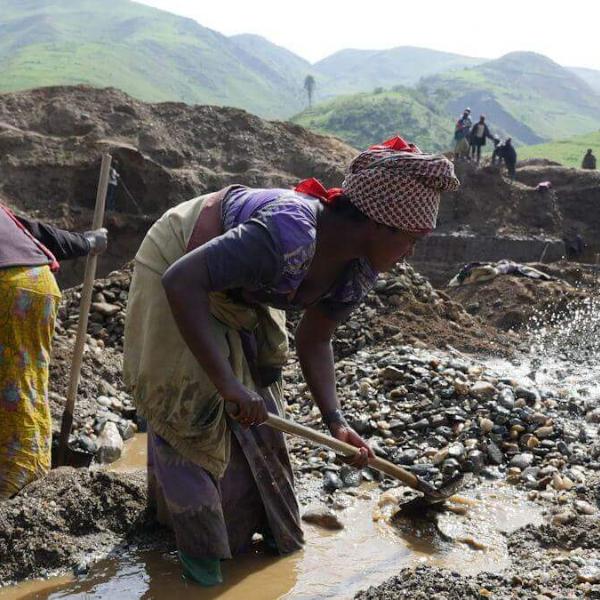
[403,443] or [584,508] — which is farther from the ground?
[584,508]

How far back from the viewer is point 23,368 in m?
3.38

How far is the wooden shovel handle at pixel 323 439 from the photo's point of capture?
2797 millimetres

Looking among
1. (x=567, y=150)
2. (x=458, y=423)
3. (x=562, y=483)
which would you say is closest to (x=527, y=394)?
(x=458, y=423)

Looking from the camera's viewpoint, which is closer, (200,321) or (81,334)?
(200,321)

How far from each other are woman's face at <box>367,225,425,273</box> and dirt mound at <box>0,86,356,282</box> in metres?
10.0

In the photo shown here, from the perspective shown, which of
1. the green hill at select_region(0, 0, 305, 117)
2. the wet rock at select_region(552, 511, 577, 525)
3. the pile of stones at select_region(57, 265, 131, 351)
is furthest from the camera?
the green hill at select_region(0, 0, 305, 117)

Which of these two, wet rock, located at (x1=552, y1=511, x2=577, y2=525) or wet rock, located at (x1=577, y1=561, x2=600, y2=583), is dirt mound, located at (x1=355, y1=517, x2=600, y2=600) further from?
wet rock, located at (x1=552, y1=511, x2=577, y2=525)

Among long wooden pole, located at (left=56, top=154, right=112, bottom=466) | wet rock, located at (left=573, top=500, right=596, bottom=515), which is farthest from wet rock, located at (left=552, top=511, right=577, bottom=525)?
long wooden pole, located at (left=56, top=154, right=112, bottom=466)

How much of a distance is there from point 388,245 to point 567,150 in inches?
1800

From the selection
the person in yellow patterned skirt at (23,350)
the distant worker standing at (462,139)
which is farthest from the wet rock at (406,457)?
the distant worker standing at (462,139)

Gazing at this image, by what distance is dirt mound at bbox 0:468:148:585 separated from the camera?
3.04 m

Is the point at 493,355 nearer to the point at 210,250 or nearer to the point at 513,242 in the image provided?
the point at 210,250

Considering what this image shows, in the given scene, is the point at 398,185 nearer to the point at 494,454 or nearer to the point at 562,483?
the point at 562,483

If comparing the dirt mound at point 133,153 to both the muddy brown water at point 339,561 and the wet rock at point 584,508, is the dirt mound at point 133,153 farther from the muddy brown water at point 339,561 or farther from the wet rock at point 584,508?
the wet rock at point 584,508
